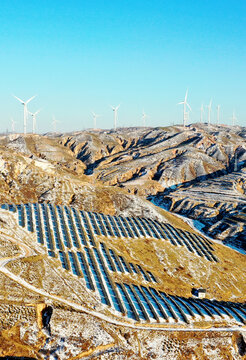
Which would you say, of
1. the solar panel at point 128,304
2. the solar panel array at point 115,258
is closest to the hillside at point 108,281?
the solar panel at point 128,304

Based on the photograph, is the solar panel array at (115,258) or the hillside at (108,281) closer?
the hillside at (108,281)

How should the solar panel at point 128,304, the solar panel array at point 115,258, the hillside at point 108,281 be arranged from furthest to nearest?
the solar panel array at point 115,258, the solar panel at point 128,304, the hillside at point 108,281

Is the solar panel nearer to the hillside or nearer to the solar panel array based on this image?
the solar panel array

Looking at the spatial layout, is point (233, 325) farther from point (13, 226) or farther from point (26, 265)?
point (13, 226)

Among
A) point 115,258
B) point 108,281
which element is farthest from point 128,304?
point 115,258

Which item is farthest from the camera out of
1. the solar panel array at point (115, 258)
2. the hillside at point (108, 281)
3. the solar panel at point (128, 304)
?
the solar panel array at point (115, 258)

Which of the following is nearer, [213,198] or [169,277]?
[169,277]

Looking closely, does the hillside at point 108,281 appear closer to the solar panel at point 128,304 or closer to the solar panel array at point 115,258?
the solar panel at point 128,304

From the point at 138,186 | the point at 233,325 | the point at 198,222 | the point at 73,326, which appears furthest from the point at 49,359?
the point at 138,186

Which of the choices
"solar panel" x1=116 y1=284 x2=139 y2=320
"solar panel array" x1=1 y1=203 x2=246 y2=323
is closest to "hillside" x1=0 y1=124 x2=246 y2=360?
"solar panel" x1=116 y1=284 x2=139 y2=320
